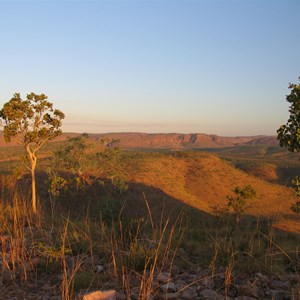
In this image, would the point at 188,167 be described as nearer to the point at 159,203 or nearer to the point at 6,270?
the point at 159,203

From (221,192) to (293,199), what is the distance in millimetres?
8747

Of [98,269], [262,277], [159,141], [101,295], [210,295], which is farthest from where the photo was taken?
[159,141]

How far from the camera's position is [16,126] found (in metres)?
12.4

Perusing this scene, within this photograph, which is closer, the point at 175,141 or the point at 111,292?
the point at 111,292

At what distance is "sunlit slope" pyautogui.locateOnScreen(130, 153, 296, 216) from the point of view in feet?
106

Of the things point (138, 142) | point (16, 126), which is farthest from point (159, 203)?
point (138, 142)

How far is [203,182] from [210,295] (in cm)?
3518

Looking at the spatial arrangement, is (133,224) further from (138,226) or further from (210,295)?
(210,295)

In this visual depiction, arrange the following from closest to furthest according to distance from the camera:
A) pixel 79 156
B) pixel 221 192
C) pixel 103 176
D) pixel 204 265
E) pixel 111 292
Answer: pixel 111 292 → pixel 204 265 → pixel 79 156 → pixel 103 176 → pixel 221 192

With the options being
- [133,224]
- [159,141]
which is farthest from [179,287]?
Result: [159,141]

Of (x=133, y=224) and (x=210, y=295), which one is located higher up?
(x=210, y=295)

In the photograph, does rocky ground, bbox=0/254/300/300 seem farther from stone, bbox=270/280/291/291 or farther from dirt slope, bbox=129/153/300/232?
dirt slope, bbox=129/153/300/232

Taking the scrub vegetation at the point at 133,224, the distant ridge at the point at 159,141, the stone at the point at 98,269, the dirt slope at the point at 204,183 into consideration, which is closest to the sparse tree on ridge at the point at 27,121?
the scrub vegetation at the point at 133,224

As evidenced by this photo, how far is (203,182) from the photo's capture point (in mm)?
38562
